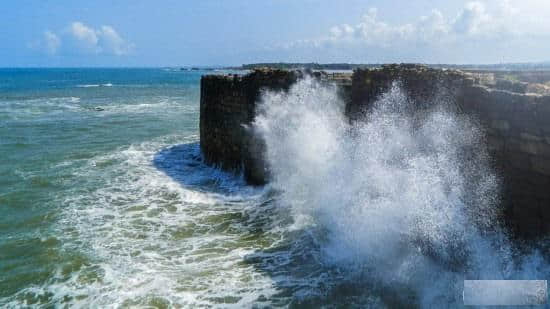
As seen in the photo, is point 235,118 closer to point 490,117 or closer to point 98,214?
point 98,214

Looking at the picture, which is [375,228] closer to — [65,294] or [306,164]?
[306,164]

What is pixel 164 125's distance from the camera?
25.0 m

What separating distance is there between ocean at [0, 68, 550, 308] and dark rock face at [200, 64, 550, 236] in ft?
1.07

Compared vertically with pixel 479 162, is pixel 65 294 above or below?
below

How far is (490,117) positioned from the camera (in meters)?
7.54

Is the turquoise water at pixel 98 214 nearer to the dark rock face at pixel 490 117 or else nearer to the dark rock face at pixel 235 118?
the dark rock face at pixel 235 118

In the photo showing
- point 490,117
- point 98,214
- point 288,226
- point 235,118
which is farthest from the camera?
point 235,118

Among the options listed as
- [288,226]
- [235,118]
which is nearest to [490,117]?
[288,226]

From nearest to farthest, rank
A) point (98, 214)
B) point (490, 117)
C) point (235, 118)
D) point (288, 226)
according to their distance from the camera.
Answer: point (490, 117)
point (288, 226)
point (98, 214)
point (235, 118)

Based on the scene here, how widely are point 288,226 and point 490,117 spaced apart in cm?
474

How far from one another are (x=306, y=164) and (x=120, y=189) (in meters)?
5.63

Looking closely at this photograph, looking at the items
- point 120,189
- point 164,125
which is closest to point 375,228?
point 120,189

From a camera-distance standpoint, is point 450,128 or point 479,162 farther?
point 450,128

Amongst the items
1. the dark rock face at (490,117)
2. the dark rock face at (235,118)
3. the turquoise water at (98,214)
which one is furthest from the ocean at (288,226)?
the dark rock face at (235,118)
